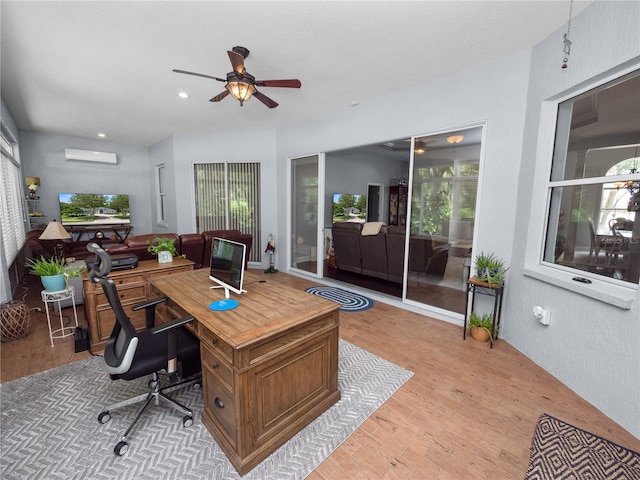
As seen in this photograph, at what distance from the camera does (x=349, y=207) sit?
7492 mm

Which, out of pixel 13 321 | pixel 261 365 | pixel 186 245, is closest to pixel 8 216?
pixel 13 321

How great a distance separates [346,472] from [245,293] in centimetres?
122

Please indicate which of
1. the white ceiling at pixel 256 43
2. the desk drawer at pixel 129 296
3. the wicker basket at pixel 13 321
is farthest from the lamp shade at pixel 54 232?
the white ceiling at pixel 256 43

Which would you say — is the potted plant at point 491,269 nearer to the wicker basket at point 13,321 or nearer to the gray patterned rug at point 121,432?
the gray patterned rug at point 121,432

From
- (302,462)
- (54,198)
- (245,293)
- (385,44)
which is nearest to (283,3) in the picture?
(385,44)

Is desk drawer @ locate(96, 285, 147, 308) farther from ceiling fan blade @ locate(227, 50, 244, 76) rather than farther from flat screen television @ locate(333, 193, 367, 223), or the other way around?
flat screen television @ locate(333, 193, 367, 223)

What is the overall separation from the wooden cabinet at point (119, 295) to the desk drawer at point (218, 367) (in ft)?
4.21

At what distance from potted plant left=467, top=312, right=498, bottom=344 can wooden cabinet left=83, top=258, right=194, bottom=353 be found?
3.26m

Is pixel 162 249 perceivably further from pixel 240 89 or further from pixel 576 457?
pixel 576 457

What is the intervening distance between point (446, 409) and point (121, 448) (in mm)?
2063

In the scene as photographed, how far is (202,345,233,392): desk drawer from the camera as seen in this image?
4.71 feet

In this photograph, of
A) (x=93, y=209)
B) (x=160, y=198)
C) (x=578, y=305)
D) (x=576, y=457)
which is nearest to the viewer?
(x=576, y=457)

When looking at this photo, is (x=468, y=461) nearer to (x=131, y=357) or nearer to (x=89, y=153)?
(x=131, y=357)

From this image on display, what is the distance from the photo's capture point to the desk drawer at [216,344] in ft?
4.60
